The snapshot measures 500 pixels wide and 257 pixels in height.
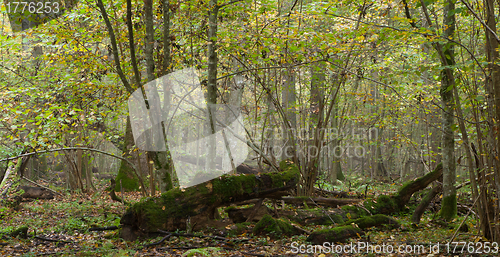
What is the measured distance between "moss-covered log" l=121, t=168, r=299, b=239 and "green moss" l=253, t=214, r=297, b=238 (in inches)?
22.2

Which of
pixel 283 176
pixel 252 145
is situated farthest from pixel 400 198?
pixel 252 145

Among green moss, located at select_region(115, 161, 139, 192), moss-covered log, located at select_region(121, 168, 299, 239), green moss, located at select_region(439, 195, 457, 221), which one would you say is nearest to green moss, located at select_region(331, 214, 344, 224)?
moss-covered log, located at select_region(121, 168, 299, 239)

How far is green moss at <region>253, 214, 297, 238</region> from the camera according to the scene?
18.9ft

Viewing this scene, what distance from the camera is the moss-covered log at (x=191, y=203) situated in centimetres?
530

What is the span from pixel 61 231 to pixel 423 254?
6.55m

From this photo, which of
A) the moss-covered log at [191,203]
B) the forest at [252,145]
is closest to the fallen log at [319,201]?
the forest at [252,145]

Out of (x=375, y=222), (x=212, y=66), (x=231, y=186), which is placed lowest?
(x=375, y=222)

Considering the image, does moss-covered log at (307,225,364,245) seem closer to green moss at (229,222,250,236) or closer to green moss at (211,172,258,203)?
green moss at (229,222,250,236)

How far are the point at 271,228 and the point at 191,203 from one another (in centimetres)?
156

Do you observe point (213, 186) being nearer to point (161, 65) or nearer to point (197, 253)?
point (197, 253)

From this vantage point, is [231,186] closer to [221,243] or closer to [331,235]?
[221,243]

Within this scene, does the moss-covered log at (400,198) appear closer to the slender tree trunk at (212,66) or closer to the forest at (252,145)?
the forest at (252,145)

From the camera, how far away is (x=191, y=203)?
5.54 metres

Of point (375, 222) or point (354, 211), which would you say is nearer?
point (375, 222)
